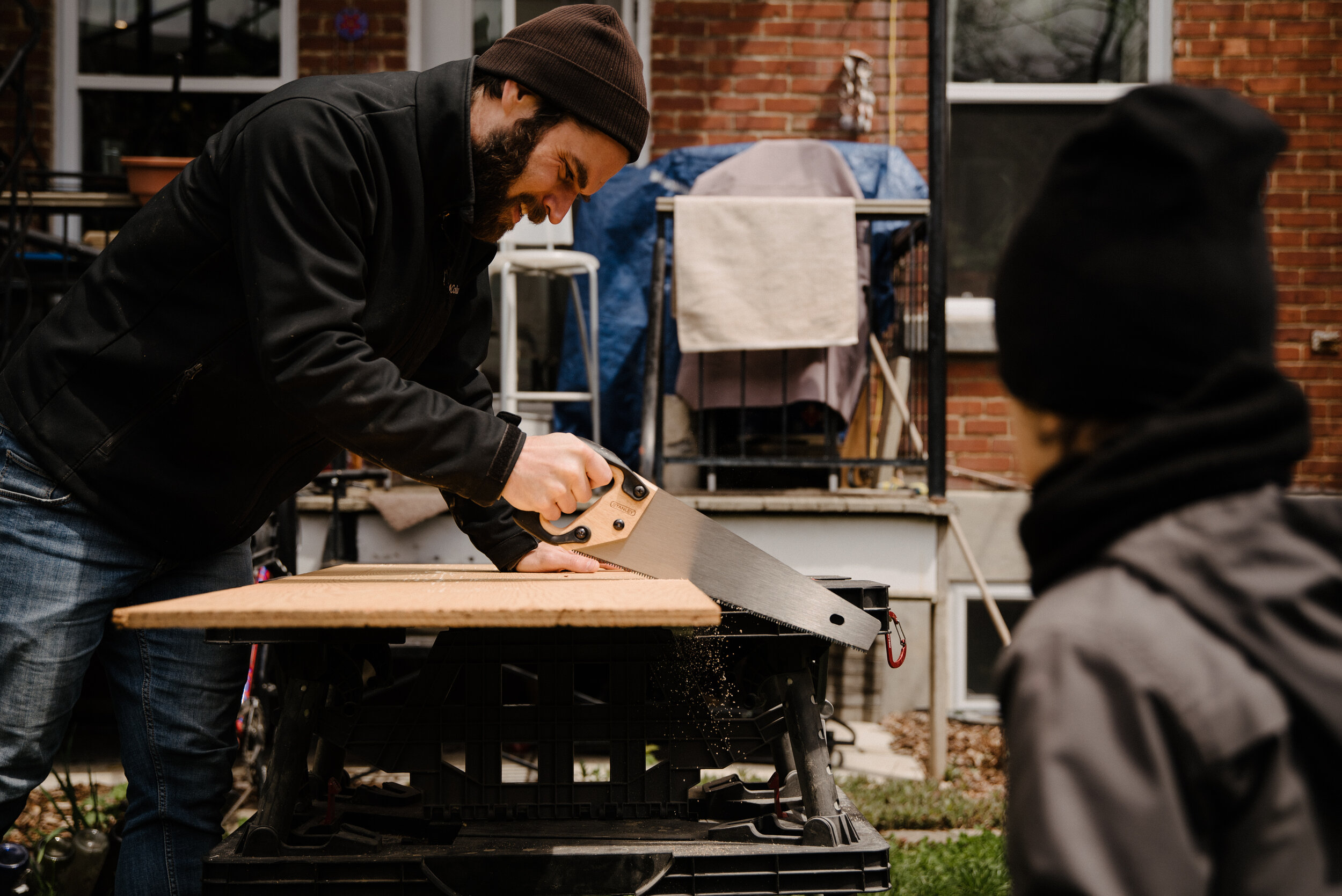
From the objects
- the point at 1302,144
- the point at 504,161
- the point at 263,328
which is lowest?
the point at 263,328

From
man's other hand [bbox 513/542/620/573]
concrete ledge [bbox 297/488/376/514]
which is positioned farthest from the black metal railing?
man's other hand [bbox 513/542/620/573]

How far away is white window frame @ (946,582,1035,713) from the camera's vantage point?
17.8 ft

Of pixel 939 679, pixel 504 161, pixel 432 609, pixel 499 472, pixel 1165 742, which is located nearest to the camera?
pixel 1165 742

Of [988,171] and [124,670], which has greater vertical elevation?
[988,171]

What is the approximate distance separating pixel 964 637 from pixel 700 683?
11.9ft

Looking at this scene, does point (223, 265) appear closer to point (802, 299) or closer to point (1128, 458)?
point (1128, 458)

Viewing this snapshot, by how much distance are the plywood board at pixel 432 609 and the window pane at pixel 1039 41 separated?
227 inches

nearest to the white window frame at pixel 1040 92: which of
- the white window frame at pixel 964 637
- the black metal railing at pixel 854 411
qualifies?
the black metal railing at pixel 854 411

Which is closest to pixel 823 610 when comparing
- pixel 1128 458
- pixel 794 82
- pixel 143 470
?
pixel 1128 458

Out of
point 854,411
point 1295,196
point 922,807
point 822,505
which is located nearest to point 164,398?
point 822,505

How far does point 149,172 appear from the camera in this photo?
14.4ft

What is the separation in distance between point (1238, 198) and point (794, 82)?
18.5 ft

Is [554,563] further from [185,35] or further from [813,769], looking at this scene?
[185,35]

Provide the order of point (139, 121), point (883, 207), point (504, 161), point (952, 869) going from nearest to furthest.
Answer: point (504, 161), point (952, 869), point (883, 207), point (139, 121)
